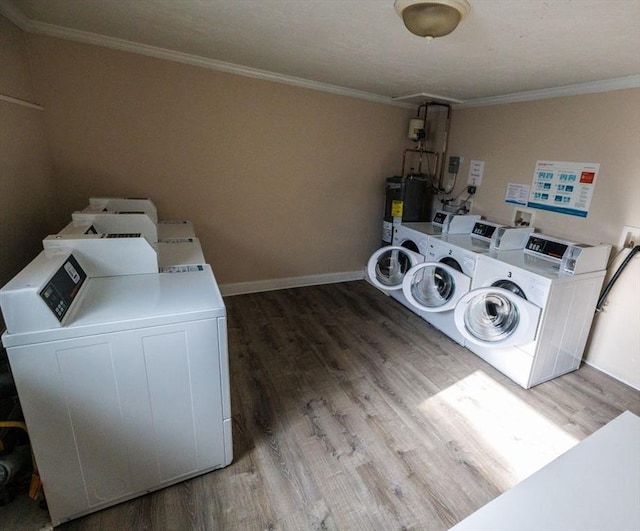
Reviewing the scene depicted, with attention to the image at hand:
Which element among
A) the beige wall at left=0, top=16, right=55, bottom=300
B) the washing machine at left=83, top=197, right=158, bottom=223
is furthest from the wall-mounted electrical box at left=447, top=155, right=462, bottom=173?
the beige wall at left=0, top=16, right=55, bottom=300

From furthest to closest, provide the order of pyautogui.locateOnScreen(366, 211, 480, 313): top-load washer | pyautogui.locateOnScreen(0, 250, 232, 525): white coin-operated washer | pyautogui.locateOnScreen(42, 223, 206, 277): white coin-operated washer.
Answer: pyautogui.locateOnScreen(366, 211, 480, 313): top-load washer, pyautogui.locateOnScreen(42, 223, 206, 277): white coin-operated washer, pyautogui.locateOnScreen(0, 250, 232, 525): white coin-operated washer

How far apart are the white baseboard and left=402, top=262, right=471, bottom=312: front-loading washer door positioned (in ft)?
3.77

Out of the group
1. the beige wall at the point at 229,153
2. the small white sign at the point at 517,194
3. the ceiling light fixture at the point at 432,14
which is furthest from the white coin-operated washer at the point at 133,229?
the small white sign at the point at 517,194

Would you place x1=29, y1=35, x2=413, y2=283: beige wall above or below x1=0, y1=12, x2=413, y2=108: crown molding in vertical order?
below

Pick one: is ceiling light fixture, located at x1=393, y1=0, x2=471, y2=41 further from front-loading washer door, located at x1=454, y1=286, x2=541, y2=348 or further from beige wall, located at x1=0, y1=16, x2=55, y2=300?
beige wall, located at x1=0, y1=16, x2=55, y2=300

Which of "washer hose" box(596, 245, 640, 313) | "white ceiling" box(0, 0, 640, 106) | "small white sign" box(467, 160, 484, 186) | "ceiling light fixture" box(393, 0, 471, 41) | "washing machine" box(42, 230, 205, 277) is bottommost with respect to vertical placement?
"washer hose" box(596, 245, 640, 313)

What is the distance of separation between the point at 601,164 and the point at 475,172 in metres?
1.14

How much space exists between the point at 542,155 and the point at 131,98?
3.45 m

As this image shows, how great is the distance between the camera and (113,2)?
1781 millimetres

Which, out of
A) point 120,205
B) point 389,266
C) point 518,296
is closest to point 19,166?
point 120,205

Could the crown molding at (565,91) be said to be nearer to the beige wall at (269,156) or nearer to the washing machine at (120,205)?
the beige wall at (269,156)

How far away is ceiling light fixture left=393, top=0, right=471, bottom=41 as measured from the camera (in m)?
1.36

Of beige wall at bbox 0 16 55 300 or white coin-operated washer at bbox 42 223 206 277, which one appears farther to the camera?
beige wall at bbox 0 16 55 300

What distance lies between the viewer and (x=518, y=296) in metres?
2.25
